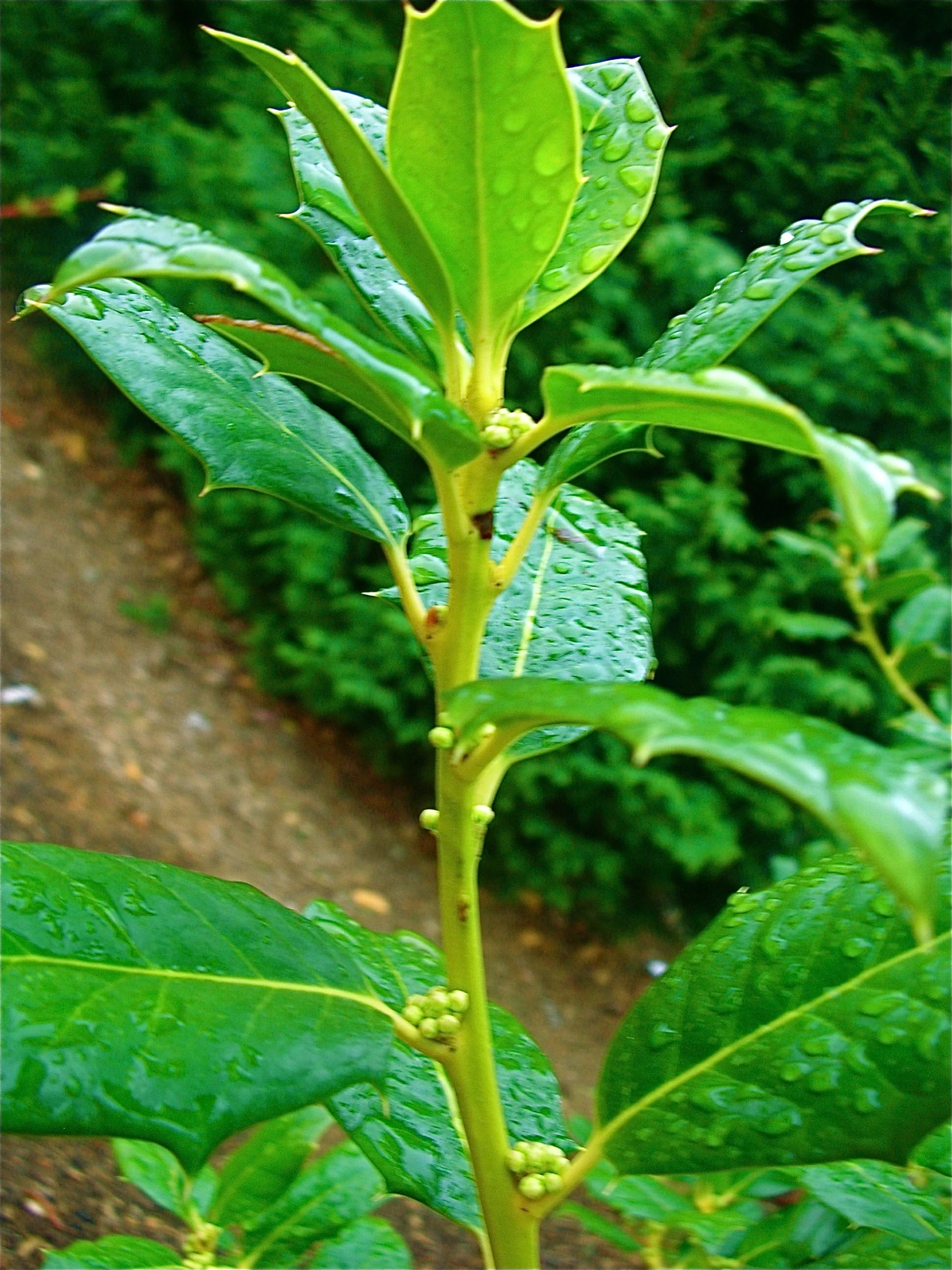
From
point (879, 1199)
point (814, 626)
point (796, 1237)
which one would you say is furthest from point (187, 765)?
point (879, 1199)

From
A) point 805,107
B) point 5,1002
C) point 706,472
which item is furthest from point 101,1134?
point 805,107

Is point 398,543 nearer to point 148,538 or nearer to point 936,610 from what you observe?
point 936,610

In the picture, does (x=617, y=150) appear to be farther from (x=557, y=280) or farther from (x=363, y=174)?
(x=363, y=174)

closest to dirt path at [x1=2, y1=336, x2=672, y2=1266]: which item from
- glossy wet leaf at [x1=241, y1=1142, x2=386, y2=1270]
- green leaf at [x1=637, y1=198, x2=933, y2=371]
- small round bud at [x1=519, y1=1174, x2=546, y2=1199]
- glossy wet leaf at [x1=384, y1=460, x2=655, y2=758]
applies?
glossy wet leaf at [x1=241, y1=1142, x2=386, y2=1270]

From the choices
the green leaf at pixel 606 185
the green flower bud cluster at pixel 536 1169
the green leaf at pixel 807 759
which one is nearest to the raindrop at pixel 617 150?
the green leaf at pixel 606 185

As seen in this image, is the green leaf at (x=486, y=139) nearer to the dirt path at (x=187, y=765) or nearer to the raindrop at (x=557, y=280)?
the raindrop at (x=557, y=280)

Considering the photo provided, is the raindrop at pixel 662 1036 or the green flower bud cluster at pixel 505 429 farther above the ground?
the green flower bud cluster at pixel 505 429

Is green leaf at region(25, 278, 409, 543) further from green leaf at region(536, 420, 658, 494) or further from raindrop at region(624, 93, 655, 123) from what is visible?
raindrop at region(624, 93, 655, 123)
